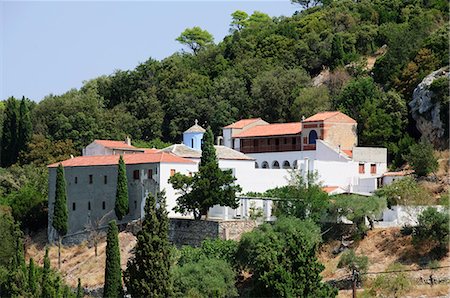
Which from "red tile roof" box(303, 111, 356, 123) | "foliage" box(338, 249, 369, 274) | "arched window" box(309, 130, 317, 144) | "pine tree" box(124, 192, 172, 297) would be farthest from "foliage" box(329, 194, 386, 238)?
"red tile roof" box(303, 111, 356, 123)

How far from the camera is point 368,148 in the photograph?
54375 mm

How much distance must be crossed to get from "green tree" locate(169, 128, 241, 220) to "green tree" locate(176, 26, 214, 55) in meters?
53.1

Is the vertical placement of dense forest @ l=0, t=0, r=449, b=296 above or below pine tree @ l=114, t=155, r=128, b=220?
above

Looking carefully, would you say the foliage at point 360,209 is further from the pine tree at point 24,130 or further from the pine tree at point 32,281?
the pine tree at point 24,130

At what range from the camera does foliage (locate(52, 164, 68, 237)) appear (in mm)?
52781

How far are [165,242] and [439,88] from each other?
69.0 feet

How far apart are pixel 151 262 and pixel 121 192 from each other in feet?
43.9

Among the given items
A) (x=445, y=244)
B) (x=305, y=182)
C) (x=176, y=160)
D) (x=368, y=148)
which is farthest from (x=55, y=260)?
(x=445, y=244)

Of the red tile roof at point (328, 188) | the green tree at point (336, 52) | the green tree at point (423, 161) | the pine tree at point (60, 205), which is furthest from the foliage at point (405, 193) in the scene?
the green tree at point (336, 52)

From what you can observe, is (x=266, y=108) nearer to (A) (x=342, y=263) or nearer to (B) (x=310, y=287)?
(A) (x=342, y=263)

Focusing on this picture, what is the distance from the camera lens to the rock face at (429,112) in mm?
53938

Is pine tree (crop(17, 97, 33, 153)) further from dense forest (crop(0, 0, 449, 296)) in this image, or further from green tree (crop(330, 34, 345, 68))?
green tree (crop(330, 34, 345, 68))

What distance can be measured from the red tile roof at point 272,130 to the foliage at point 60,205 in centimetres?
1177

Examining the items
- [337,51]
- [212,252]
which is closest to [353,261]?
[212,252]
